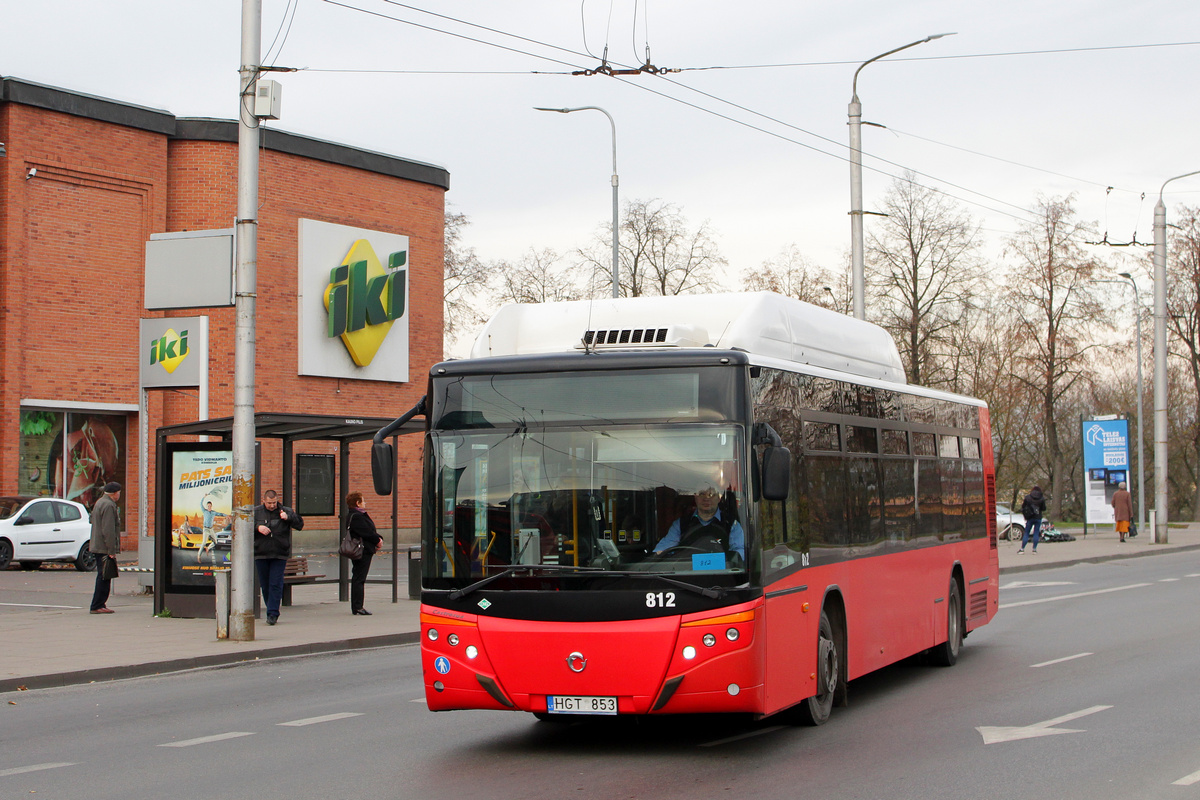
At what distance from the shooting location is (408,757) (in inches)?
334

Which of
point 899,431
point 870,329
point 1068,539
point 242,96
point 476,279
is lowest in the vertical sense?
point 1068,539

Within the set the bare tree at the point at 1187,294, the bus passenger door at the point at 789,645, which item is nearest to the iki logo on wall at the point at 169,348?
the bus passenger door at the point at 789,645

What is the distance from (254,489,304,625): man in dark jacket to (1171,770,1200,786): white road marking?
11.5 metres

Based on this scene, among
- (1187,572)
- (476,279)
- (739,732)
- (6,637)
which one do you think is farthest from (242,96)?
(476,279)

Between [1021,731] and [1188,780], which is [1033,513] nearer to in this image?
[1021,731]

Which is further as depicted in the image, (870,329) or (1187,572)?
(1187,572)

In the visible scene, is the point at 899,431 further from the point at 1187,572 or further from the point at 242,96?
the point at 1187,572

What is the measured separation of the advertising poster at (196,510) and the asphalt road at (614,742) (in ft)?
16.0

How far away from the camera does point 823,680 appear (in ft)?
30.6

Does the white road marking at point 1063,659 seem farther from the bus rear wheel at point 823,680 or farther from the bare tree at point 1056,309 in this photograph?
the bare tree at point 1056,309

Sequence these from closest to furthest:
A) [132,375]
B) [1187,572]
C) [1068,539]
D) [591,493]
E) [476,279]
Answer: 1. [591,493]
2. [1187,572]
3. [132,375]
4. [1068,539]
5. [476,279]

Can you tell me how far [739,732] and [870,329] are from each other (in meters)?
4.57

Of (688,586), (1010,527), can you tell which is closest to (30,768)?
(688,586)

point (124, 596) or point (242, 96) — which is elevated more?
point (242, 96)
